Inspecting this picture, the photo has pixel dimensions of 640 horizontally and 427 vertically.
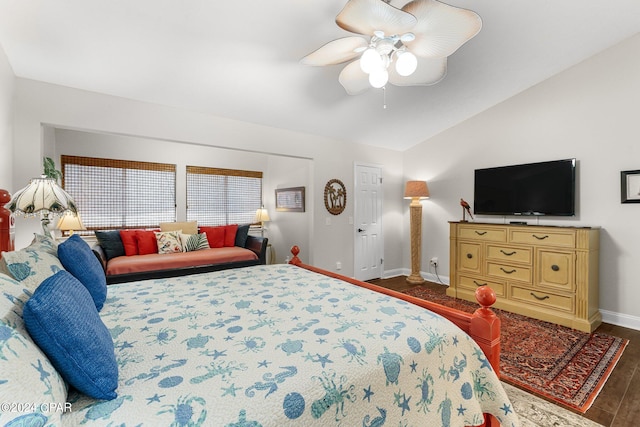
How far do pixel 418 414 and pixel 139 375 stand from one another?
3.23 feet

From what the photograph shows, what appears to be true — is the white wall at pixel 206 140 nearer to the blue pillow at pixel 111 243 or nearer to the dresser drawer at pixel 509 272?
the blue pillow at pixel 111 243

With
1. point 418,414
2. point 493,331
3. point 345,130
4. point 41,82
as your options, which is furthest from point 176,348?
point 345,130

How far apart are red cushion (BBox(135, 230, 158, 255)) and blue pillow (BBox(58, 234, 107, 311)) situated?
2818 millimetres

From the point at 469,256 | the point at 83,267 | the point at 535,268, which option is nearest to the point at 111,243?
the point at 83,267

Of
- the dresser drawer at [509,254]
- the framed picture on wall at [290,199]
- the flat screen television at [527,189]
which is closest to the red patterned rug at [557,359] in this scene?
the dresser drawer at [509,254]

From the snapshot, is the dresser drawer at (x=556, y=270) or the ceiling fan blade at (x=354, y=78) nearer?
the ceiling fan blade at (x=354, y=78)

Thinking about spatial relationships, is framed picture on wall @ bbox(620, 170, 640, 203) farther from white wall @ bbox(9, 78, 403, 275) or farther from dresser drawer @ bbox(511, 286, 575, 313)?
white wall @ bbox(9, 78, 403, 275)

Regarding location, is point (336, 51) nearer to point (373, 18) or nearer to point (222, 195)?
point (373, 18)

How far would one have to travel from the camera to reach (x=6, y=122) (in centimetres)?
220

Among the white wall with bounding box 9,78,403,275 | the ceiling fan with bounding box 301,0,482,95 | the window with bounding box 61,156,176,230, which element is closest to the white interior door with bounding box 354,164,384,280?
the white wall with bounding box 9,78,403,275

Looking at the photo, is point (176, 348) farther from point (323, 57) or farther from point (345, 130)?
point (345, 130)

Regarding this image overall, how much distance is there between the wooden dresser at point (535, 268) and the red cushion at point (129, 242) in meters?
4.54

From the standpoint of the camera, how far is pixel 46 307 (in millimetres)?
794

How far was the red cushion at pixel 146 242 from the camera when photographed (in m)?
4.24
